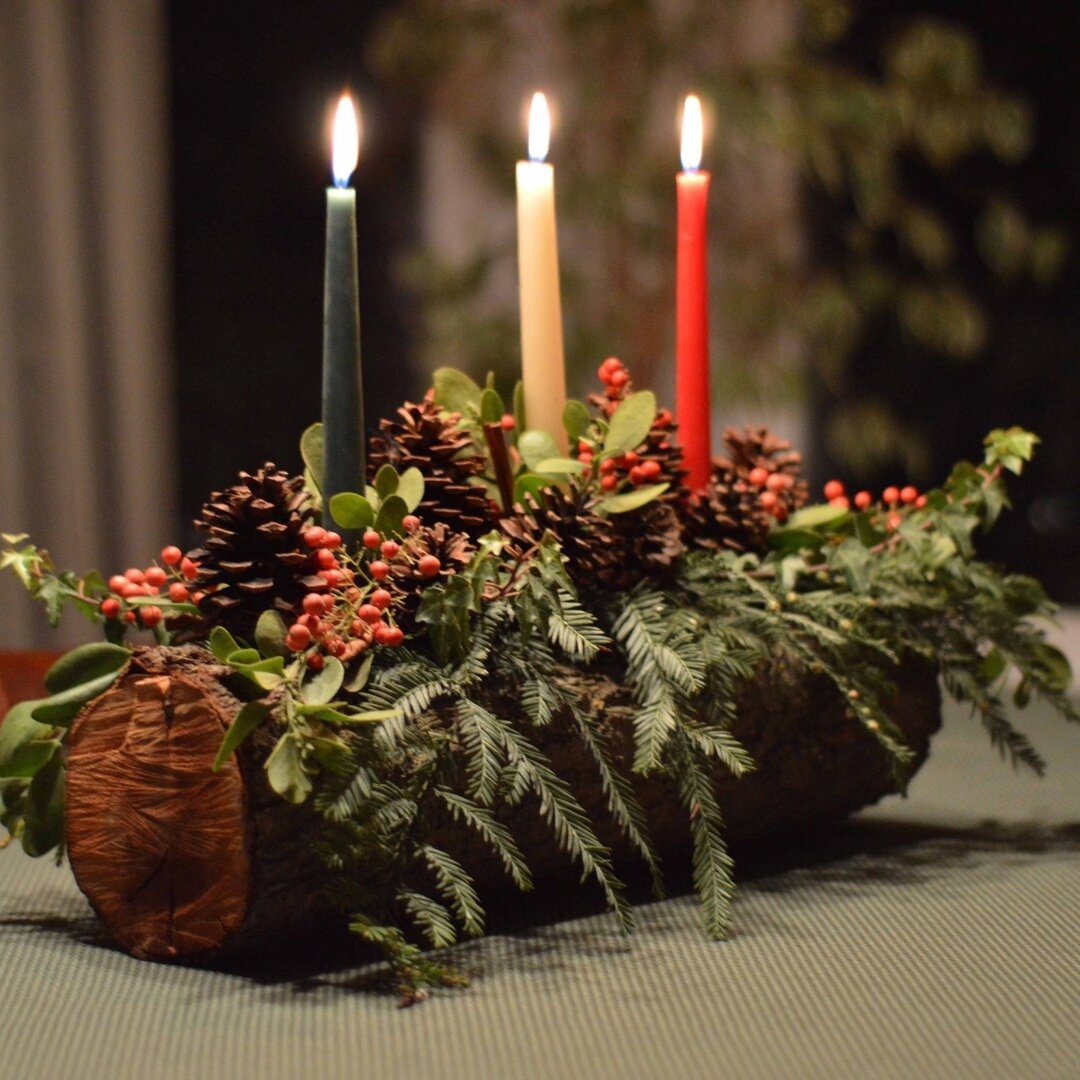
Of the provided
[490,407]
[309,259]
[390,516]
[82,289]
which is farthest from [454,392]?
[309,259]

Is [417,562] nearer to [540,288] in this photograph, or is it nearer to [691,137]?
[540,288]

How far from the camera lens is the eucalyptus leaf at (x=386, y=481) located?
27.1 inches

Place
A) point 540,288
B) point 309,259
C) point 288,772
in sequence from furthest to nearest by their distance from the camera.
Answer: point 309,259, point 540,288, point 288,772

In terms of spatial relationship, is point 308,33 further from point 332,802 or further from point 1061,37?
point 332,802

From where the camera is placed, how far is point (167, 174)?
1962 millimetres

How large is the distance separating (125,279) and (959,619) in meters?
1.40

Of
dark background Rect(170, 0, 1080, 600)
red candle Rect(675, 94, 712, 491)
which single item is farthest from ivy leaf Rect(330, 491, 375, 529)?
dark background Rect(170, 0, 1080, 600)

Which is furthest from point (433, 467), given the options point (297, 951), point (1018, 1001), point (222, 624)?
point (1018, 1001)

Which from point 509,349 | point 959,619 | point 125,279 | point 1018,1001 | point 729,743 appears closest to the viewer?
point 1018,1001

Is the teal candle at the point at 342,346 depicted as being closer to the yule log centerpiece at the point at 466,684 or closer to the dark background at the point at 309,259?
the yule log centerpiece at the point at 466,684

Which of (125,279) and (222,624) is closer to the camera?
(222,624)

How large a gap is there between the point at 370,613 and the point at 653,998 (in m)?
0.20

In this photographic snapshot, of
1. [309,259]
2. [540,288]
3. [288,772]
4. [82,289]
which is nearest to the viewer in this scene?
[288,772]

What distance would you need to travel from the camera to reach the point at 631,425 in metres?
0.74
